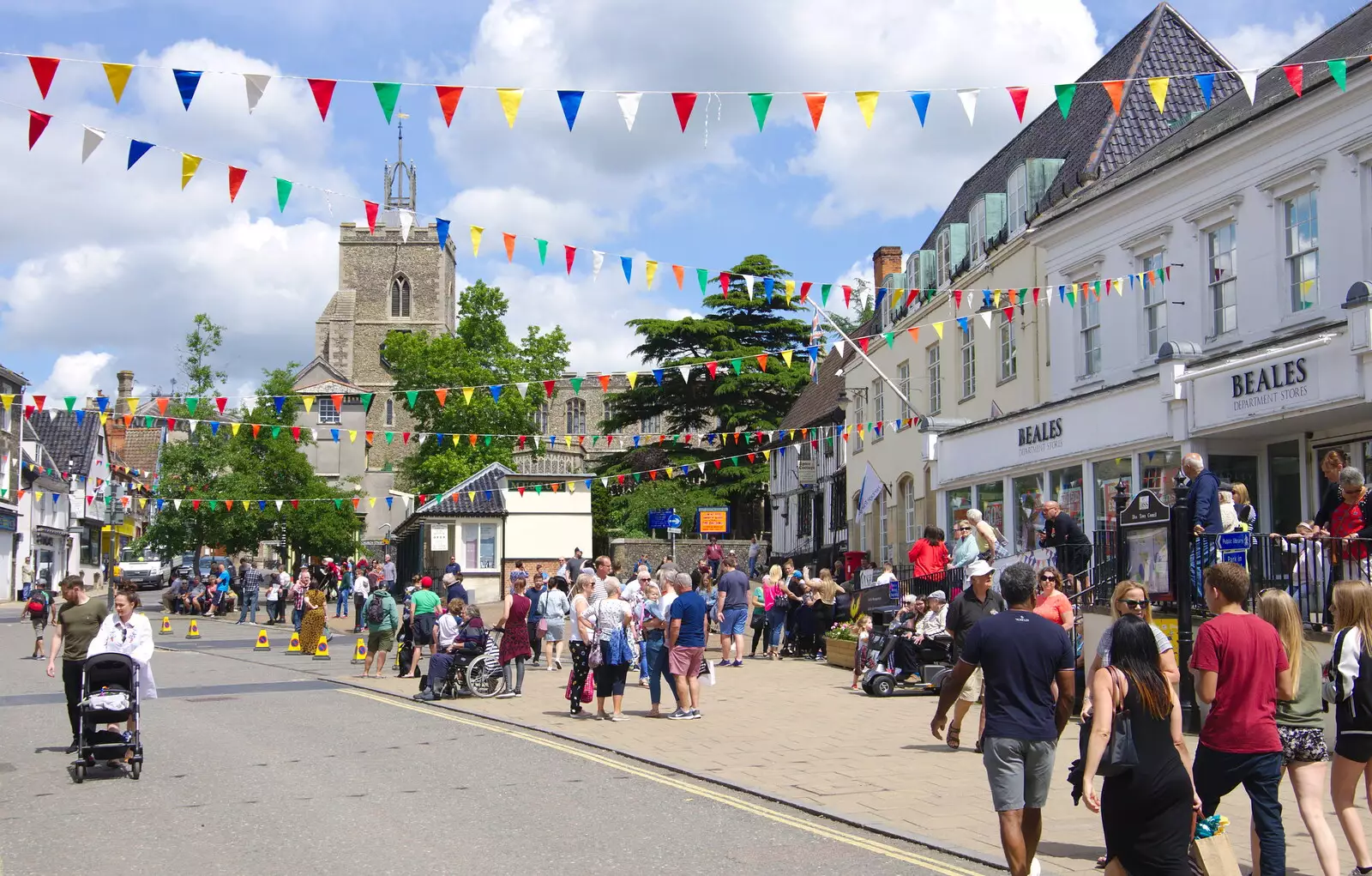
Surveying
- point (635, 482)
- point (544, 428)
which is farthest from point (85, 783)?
point (544, 428)

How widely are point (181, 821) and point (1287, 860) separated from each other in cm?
703

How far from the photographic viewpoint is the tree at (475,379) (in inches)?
2211

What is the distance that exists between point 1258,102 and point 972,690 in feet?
36.5

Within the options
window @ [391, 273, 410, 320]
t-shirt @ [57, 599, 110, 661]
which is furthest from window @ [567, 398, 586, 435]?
t-shirt @ [57, 599, 110, 661]

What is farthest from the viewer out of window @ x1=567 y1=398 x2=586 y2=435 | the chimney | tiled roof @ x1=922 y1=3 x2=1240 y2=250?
window @ x1=567 y1=398 x2=586 y2=435

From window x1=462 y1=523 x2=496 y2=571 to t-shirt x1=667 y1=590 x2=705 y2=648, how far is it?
27.3 meters

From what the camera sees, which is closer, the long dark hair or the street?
the long dark hair

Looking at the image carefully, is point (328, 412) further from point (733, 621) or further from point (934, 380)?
point (733, 621)

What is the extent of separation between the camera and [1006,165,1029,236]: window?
1051 inches

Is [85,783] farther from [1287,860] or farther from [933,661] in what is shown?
[933,661]

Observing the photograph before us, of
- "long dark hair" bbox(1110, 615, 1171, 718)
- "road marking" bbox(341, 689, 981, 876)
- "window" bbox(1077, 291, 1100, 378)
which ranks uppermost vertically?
"window" bbox(1077, 291, 1100, 378)

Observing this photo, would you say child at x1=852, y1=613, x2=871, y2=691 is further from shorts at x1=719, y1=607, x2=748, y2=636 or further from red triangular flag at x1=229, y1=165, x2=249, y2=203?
red triangular flag at x1=229, y1=165, x2=249, y2=203

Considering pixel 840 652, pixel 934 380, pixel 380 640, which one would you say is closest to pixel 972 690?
pixel 840 652

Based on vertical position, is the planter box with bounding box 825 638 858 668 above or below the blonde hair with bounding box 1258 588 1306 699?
below
